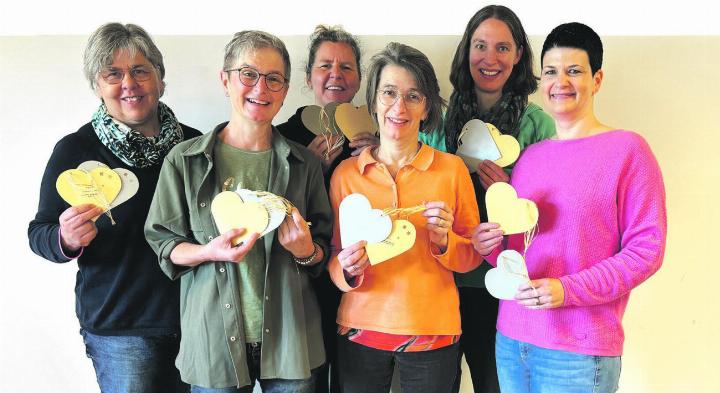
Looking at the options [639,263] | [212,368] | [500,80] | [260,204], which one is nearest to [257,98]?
[260,204]

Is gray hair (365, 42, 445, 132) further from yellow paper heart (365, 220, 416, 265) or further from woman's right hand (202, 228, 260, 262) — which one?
woman's right hand (202, 228, 260, 262)

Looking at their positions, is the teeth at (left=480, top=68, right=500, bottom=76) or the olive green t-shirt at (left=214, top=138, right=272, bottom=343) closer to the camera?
the olive green t-shirt at (left=214, top=138, right=272, bottom=343)

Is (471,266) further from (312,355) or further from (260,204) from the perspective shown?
(260,204)

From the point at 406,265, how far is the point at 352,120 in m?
0.50

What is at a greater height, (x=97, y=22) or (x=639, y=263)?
(x=97, y=22)

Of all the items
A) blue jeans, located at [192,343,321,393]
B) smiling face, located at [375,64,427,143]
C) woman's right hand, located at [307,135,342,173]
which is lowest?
blue jeans, located at [192,343,321,393]

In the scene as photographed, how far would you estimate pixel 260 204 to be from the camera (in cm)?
Result: 111

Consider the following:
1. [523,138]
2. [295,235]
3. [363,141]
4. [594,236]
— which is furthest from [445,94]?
[295,235]

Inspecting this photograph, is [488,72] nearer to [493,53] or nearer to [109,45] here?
[493,53]

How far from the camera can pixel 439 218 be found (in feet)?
3.80

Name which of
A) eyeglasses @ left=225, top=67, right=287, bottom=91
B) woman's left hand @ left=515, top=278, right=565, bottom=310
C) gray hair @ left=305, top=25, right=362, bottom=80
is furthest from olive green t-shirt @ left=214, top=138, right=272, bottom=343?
woman's left hand @ left=515, top=278, right=565, bottom=310

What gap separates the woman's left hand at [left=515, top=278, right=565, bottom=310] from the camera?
112 centimetres

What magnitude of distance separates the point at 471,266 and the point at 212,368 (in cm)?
72

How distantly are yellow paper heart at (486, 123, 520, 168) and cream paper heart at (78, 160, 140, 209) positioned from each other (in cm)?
103
